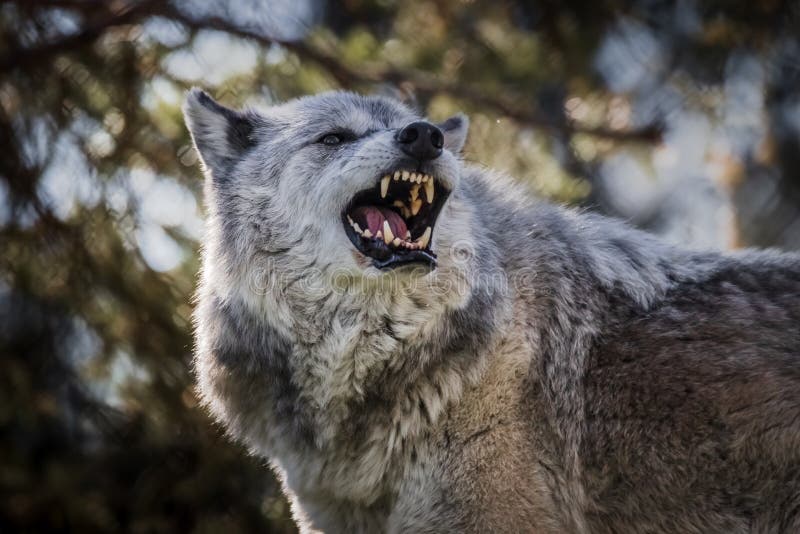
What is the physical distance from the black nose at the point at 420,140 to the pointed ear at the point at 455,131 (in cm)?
75

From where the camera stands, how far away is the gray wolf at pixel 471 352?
10.2 ft

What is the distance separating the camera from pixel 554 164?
22.7ft

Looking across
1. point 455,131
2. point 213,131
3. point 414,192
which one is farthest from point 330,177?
point 455,131

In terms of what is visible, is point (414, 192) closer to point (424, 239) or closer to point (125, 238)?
point (424, 239)

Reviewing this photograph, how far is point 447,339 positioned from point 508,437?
1.57 ft

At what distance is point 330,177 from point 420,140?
417mm

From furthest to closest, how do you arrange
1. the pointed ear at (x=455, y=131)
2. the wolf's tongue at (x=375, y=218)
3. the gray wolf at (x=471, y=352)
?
the pointed ear at (x=455, y=131) < the wolf's tongue at (x=375, y=218) < the gray wolf at (x=471, y=352)

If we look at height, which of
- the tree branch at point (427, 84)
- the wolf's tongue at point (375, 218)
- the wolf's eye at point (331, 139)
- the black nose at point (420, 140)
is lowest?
the wolf's tongue at point (375, 218)

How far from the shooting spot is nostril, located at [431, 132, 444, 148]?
3443mm

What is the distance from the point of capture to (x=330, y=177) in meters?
3.61

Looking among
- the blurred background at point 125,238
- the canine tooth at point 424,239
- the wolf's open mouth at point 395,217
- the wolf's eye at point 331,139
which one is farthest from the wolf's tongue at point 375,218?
the blurred background at point 125,238

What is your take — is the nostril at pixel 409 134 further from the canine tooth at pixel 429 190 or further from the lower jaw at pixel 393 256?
the lower jaw at pixel 393 256

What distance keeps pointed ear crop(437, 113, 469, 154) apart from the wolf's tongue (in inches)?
29.4

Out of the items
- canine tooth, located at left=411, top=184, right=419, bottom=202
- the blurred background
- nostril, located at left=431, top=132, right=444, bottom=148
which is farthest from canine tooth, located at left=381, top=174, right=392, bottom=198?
the blurred background
